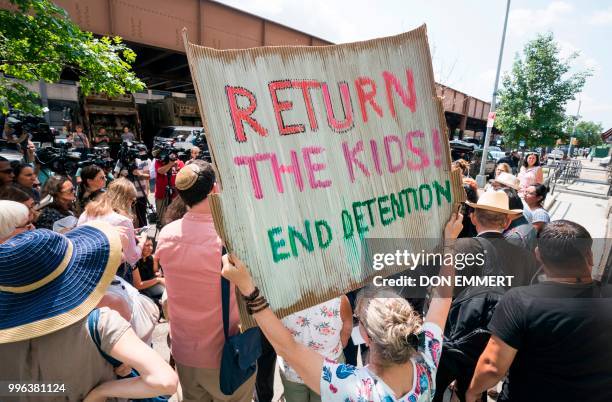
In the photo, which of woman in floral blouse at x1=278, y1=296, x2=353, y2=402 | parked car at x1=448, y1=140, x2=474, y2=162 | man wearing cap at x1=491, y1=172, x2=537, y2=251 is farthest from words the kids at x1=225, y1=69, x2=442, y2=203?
parked car at x1=448, y1=140, x2=474, y2=162

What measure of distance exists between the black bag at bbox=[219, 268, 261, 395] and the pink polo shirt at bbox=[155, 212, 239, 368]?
8 cm

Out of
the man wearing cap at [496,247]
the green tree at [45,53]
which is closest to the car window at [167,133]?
the green tree at [45,53]

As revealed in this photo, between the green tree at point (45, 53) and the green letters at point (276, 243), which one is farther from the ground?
the green tree at point (45, 53)

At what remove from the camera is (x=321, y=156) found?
1354 millimetres

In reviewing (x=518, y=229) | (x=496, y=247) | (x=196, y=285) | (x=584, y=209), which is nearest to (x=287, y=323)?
(x=196, y=285)

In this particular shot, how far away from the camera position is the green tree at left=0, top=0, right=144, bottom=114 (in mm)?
3945

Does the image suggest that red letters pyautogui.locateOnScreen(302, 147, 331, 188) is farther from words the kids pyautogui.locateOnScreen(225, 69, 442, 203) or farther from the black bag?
the black bag

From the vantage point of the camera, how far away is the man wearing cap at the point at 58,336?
3.85 feet

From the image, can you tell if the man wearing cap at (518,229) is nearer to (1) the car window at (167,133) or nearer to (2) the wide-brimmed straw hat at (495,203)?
(2) the wide-brimmed straw hat at (495,203)

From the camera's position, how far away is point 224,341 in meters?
1.86

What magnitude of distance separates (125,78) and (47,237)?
4.54m

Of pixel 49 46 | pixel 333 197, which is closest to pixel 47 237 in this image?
pixel 333 197

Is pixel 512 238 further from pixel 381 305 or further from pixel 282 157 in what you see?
pixel 282 157

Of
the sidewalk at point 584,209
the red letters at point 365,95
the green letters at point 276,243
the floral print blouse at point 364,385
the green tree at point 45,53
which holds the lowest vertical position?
the sidewalk at point 584,209
